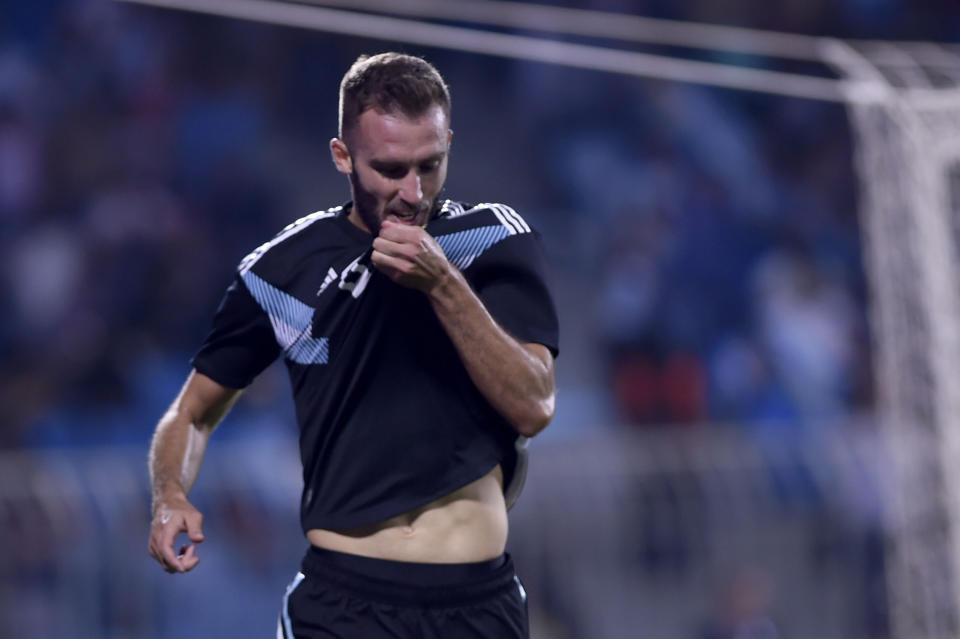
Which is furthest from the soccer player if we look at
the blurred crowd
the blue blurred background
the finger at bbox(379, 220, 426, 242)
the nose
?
the blurred crowd

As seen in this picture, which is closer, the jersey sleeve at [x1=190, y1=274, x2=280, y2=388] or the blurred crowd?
the jersey sleeve at [x1=190, y1=274, x2=280, y2=388]

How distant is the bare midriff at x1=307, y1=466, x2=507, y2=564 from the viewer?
2.68m

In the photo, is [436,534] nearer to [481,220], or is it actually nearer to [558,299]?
[481,220]

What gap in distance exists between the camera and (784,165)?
439 inches

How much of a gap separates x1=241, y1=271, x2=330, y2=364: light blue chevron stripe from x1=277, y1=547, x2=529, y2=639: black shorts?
0.37 m

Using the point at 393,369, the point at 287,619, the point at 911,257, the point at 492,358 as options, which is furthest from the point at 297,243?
the point at 911,257

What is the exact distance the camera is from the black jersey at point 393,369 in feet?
8.82

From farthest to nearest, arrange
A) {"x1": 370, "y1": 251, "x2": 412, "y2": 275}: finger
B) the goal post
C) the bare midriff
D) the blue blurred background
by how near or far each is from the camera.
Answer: the blue blurred background
the goal post
the bare midriff
{"x1": 370, "y1": 251, "x2": 412, "y2": 275}: finger

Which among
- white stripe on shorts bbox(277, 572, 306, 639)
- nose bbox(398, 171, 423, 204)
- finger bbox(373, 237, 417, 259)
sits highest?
nose bbox(398, 171, 423, 204)

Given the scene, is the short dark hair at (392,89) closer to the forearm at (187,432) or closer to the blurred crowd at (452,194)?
the forearm at (187,432)

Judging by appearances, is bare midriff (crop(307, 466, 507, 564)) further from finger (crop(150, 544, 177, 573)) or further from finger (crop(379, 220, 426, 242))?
finger (crop(379, 220, 426, 242))

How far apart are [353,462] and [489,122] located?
7.89 m

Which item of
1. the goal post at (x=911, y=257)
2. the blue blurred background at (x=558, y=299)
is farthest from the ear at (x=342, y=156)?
the blue blurred background at (x=558, y=299)

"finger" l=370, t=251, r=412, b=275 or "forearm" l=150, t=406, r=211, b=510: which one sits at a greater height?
"finger" l=370, t=251, r=412, b=275
